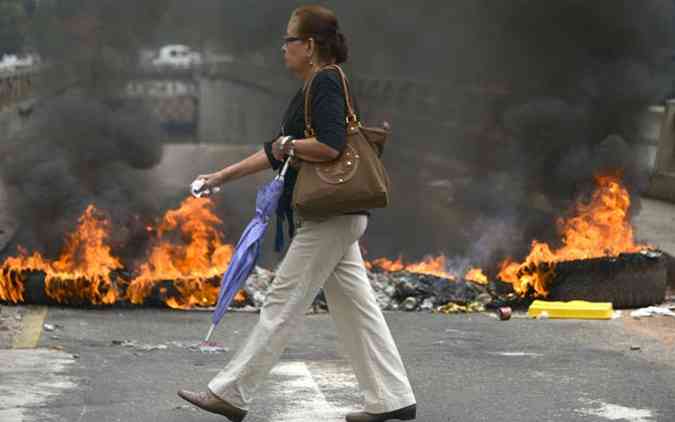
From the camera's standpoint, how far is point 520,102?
13.1 metres

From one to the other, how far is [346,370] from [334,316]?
45.8 inches

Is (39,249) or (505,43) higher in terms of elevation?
(505,43)

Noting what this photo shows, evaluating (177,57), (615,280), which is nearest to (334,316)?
(615,280)

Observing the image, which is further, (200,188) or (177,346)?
(177,346)

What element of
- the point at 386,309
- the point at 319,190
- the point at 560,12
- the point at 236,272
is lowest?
the point at 386,309

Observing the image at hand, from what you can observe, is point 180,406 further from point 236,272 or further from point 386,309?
point 386,309

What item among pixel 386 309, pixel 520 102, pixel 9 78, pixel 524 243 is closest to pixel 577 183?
pixel 524 243

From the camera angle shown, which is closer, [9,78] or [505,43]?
[505,43]

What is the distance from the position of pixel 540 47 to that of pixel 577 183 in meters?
2.46

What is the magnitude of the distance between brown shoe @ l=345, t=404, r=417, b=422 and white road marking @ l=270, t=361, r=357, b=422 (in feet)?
0.43

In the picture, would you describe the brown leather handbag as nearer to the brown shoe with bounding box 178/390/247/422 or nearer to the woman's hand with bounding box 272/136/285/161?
the woman's hand with bounding box 272/136/285/161

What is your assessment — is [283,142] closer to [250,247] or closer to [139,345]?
[250,247]

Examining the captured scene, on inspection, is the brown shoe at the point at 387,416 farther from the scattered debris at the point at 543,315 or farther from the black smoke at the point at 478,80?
the black smoke at the point at 478,80

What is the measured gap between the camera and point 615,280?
29.1 ft
